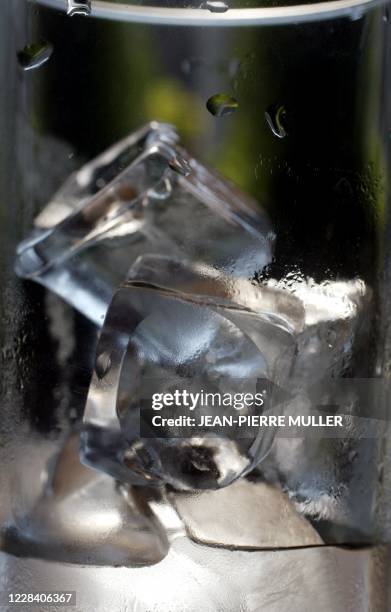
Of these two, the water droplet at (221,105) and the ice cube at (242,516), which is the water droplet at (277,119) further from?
the ice cube at (242,516)

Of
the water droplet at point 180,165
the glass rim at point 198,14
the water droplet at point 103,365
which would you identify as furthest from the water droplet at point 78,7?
the water droplet at point 103,365

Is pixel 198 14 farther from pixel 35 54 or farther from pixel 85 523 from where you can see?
pixel 85 523

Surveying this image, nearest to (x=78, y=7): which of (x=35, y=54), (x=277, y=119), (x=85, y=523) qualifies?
(x=35, y=54)

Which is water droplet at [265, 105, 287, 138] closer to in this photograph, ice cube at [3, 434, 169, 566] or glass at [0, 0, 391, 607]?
glass at [0, 0, 391, 607]

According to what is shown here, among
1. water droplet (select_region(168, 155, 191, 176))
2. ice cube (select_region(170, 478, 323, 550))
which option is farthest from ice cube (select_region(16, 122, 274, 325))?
ice cube (select_region(170, 478, 323, 550))

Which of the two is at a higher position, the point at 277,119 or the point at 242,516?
the point at 277,119

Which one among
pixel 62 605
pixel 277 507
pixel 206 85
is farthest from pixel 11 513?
pixel 206 85
